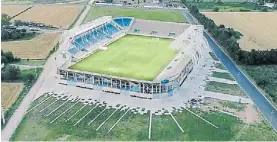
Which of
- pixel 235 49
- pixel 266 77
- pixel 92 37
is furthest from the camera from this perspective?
pixel 92 37

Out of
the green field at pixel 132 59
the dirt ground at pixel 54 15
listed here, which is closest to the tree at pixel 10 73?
the green field at pixel 132 59

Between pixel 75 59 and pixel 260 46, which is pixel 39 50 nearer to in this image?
pixel 75 59

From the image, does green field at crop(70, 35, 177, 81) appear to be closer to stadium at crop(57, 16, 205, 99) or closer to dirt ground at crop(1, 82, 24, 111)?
stadium at crop(57, 16, 205, 99)

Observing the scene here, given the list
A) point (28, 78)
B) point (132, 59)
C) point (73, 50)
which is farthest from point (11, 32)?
point (132, 59)

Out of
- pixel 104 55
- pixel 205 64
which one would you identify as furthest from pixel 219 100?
pixel 104 55

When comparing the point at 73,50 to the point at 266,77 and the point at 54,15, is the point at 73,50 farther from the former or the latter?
the point at 54,15

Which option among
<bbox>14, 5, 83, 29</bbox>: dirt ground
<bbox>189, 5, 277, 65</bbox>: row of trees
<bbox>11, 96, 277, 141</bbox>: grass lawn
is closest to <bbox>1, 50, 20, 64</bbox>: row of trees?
<bbox>11, 96, 277, 141</bbox>: grass lawn
